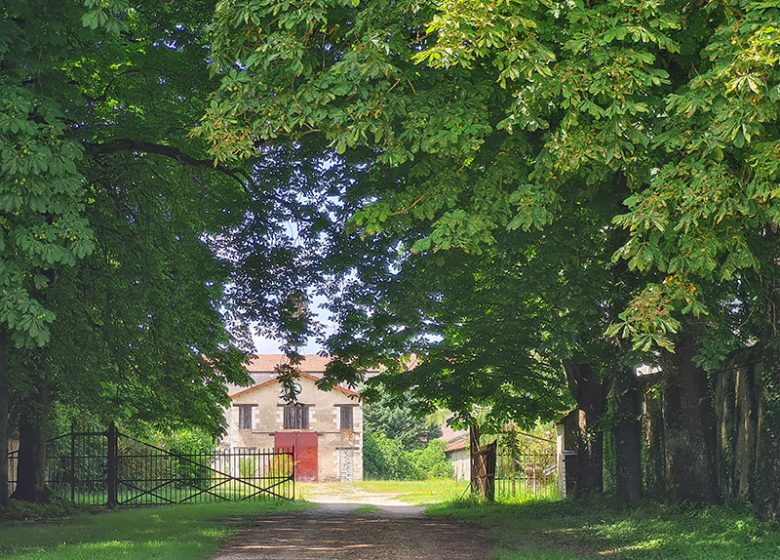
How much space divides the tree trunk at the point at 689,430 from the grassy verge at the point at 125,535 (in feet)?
26.4

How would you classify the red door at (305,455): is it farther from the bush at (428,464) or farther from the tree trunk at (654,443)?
the tree trunk at (654,443)

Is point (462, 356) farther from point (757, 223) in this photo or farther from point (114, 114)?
point (757, 223)

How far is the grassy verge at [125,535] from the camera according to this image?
579 inches

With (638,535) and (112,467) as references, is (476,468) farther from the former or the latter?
(638,535)

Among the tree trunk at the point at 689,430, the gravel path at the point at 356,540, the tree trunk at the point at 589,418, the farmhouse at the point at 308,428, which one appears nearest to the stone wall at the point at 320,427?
the farmhouse at the point at 308,428

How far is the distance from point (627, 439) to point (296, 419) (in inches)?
1804

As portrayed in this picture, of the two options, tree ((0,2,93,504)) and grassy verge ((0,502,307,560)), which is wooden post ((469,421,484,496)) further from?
tree ((0,2,93,504))

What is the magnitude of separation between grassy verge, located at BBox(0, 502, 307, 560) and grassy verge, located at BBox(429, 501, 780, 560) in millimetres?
4849

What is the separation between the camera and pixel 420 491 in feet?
156

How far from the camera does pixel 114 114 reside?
17.6 meters

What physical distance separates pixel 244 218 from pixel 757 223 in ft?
41.1

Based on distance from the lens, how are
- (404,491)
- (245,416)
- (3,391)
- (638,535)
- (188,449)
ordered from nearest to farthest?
(638,535) < (3,391) < (188,449) < (404,491) < (245,416)

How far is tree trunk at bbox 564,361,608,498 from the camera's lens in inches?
966

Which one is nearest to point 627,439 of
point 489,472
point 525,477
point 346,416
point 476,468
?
point 489,472
